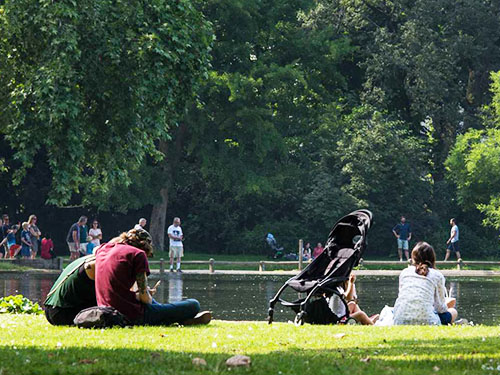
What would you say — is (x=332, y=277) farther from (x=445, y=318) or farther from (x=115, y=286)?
(x=115, y=286)

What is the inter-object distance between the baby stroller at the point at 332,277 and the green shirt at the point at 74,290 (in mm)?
2680

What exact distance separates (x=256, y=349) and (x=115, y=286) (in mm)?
2633

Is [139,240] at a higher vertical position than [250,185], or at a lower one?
lower

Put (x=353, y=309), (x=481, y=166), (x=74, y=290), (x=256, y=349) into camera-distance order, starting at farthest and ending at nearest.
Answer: (x=481, y=166) → (x=353, y=309) → (x=74, y=290) → (x=256, y=349)

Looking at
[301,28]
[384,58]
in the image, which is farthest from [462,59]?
[301,28]

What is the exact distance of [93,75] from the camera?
1196 inches

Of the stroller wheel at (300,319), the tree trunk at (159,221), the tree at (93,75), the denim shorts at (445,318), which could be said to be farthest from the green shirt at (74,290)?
the tree trunk at (159,221)

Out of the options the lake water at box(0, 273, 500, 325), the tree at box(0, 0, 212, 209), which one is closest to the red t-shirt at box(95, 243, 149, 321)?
the lake water at box(0, 273, 500, 325)

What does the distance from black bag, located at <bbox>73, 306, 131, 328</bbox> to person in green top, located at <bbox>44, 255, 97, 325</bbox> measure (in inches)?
17.0

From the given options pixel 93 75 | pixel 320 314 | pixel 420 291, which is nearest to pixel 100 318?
pixel 320 314

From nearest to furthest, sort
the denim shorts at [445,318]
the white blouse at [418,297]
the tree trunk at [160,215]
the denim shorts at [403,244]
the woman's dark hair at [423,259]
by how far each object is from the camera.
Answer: the white blouse at [418,297] < the woman's dark hair at [423,259] < the denim shorts at [445,318] < the denim shorts at [403,244] < the tree trunk at [160,215]

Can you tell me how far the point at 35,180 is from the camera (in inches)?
1966

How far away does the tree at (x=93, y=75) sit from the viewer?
96.0 ft

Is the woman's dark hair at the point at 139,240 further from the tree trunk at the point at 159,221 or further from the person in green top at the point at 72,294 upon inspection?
the tree trunk at the point at 159,221
